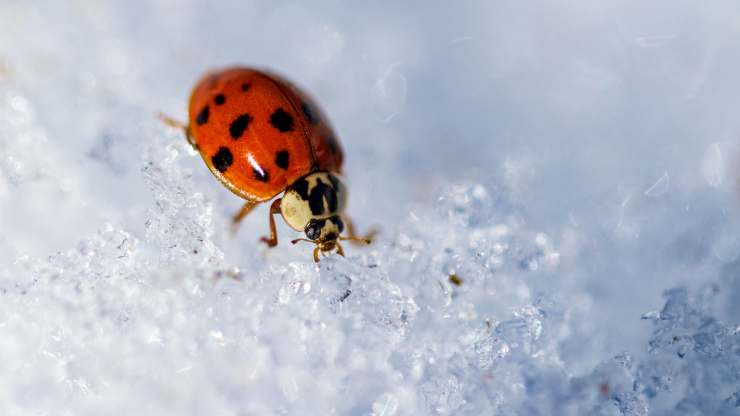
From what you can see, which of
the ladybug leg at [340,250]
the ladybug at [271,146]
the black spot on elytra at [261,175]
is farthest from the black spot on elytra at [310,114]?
the ladybug leg at [340,250]

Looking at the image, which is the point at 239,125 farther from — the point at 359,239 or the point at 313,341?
the point at 313,341

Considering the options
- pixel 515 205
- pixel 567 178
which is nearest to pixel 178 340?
pixel 515 205

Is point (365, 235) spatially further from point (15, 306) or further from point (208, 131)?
point (15, 306)

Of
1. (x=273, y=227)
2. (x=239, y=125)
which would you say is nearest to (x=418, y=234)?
(x=273, y=227)

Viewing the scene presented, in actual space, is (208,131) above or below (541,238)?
above

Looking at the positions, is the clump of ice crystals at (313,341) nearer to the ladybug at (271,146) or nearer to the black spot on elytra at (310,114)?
the ladybug at (271,146)

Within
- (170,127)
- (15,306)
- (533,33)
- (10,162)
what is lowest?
(15,306)

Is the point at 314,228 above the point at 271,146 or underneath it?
underneath
